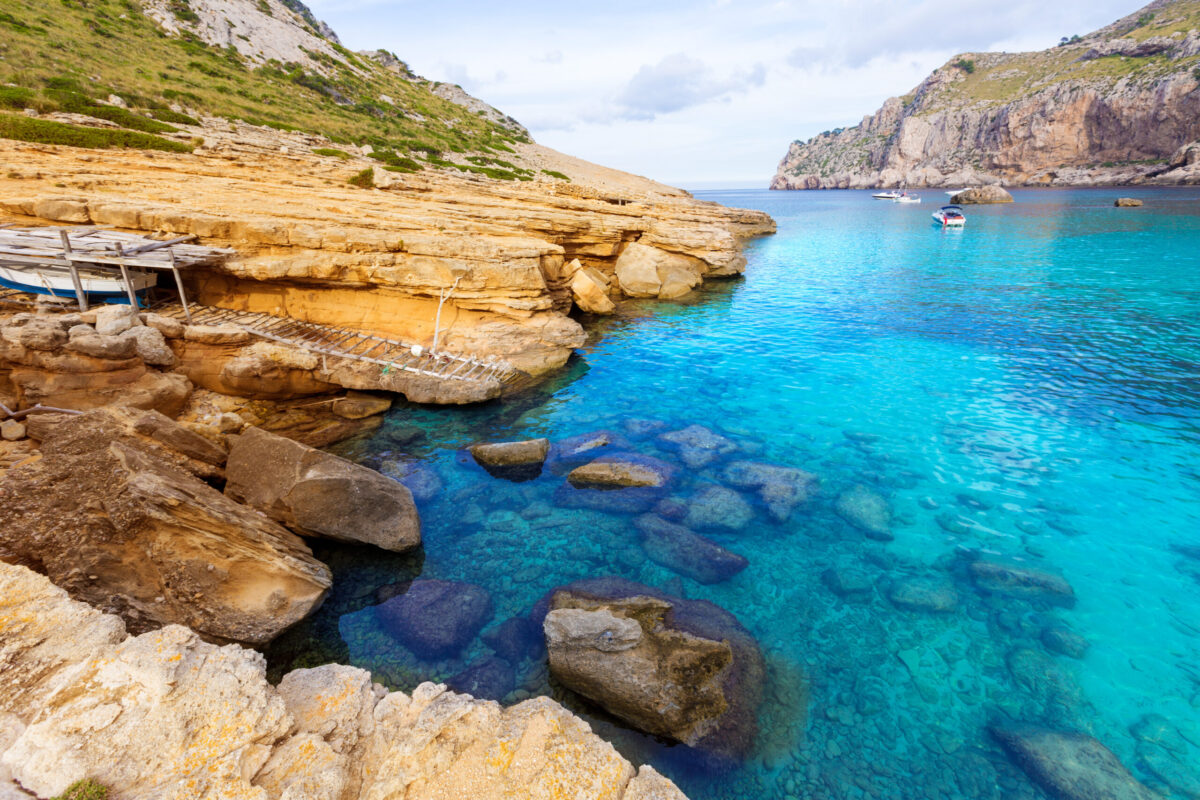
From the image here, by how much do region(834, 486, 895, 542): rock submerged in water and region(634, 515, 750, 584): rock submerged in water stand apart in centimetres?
362

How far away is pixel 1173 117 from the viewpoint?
121938 millimetres

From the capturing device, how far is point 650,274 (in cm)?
3988

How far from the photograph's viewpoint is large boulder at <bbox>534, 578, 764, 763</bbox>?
27.9 ft

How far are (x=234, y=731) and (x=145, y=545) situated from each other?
5.97m

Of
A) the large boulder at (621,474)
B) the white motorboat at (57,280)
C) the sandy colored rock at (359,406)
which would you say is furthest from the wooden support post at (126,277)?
the large boulder at (621,474)

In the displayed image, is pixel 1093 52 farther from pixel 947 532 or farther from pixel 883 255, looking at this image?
pixel 947 532

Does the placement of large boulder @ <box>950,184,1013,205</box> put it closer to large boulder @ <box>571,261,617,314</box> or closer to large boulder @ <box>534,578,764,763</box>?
large boulder @ <box>571,261,617,314</box>

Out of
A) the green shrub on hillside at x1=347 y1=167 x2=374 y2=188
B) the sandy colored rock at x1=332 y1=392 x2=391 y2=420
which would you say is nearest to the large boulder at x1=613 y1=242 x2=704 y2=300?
the green shrub on hillside at x1=347 y1=167 x2=374 y2=188

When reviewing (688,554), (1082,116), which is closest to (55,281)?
(688,554)

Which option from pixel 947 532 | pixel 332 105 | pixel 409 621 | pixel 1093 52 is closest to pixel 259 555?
pixel 409 621

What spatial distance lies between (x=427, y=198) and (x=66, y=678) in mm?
32079

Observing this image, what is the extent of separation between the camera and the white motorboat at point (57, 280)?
19969 mm

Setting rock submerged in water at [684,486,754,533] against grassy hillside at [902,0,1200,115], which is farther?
grassy hillside at [902,0,1200,115]

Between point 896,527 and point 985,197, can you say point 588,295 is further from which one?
point 985,197
